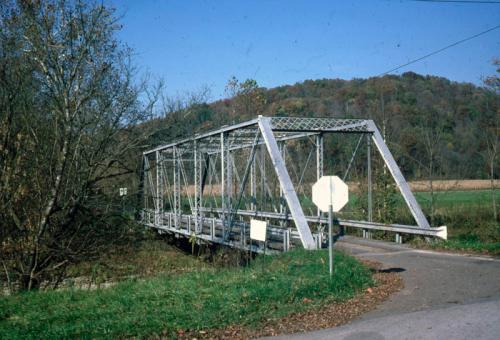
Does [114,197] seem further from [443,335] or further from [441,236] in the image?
[443,335]

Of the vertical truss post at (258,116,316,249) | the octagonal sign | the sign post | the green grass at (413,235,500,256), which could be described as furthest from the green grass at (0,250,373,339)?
the green grass at (413,235,500,256)

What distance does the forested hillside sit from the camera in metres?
23.6

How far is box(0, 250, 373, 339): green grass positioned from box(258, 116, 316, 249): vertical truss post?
225 centimetres

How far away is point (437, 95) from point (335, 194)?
129 ft

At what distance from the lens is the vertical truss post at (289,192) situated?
12.9 meters

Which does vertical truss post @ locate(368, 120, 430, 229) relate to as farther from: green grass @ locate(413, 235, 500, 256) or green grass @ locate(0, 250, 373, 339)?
green grass @ locate(0, 250, 373, 339)

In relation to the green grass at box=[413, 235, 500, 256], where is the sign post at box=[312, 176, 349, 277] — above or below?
above

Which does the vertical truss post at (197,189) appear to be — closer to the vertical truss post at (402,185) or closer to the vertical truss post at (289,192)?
the vertical truss post at (289,192)

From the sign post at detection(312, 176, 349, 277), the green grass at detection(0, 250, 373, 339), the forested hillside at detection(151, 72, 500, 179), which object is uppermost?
the forested hillside at detection(151, 72, 500, 179)

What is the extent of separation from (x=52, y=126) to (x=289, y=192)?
22.9ft

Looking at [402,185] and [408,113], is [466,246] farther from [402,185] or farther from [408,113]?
[408,113]

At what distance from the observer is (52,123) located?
596 inches

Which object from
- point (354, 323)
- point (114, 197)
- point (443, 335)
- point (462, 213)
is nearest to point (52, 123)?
→ point (114, 197)

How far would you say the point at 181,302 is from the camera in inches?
312
